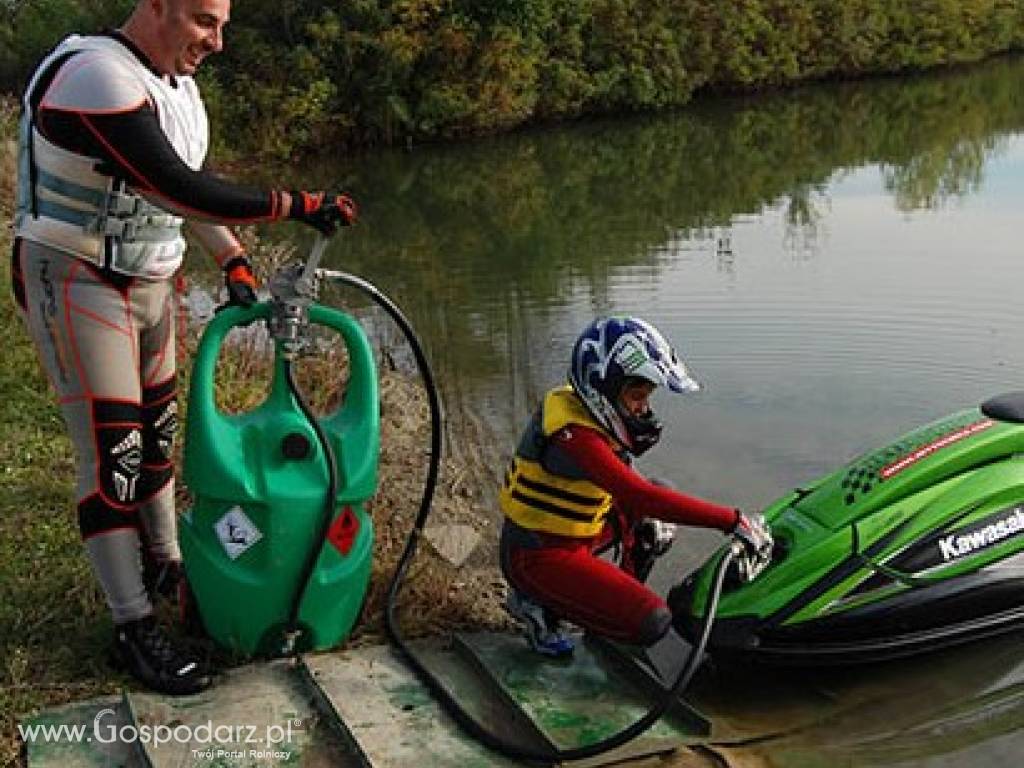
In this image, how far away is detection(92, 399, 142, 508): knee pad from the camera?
10.5 feet

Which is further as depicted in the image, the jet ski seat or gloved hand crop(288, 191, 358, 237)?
the jet ski seat

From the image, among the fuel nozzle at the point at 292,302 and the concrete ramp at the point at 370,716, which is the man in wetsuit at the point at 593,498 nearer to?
the concrete ramp at the point at 370,716

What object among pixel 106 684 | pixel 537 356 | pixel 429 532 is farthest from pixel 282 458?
pixel 537 356

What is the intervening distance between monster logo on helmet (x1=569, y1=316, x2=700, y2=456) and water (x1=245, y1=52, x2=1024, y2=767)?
0.84 m

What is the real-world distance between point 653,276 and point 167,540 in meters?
6.00

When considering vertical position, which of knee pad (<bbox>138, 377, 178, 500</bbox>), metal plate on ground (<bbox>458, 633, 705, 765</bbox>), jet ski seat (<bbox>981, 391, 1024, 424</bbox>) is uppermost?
knee pad (<bbox>138, 377, 178, 500</bbox>)

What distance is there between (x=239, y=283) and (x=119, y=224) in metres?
0.46

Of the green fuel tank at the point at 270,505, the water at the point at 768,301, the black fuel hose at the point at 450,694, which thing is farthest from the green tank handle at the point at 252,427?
the water at the point at 768,301

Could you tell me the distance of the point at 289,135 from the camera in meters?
20.5

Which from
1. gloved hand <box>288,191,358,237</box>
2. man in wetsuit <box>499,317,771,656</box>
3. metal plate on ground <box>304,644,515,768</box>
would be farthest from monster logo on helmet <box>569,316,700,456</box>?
metal plate on ground <box>304,644,515,768</box>

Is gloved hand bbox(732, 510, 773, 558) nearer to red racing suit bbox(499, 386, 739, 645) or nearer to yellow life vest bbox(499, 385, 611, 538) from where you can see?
red racing suit bbox(499, 386, 739, 645)

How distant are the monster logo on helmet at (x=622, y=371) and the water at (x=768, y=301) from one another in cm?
84

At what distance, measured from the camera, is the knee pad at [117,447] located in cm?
320

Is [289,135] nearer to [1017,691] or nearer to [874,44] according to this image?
[874,44]
